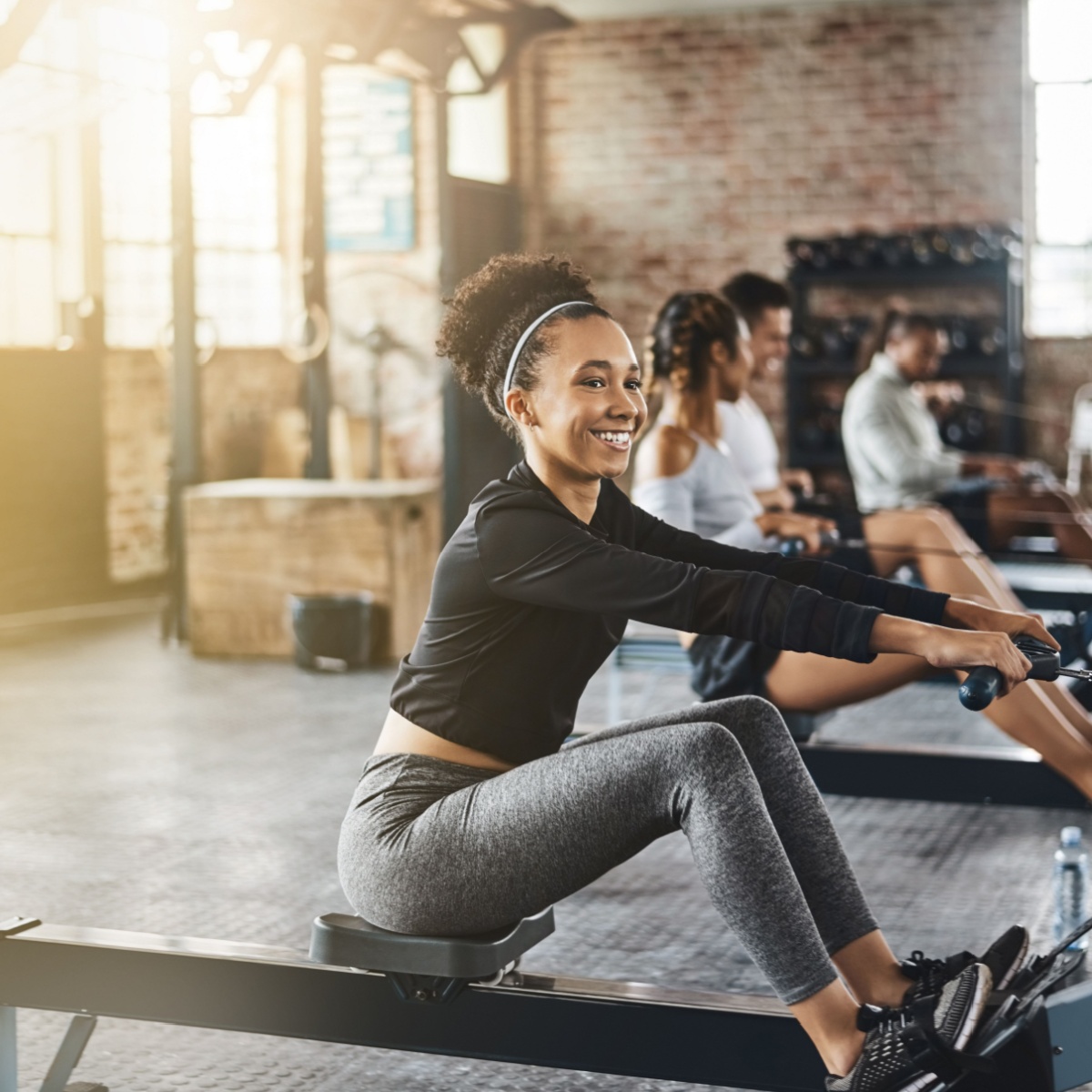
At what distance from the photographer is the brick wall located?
9.04 m

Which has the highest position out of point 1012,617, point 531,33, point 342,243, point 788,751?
point 531,33

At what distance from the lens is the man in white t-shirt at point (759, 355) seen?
167 inches

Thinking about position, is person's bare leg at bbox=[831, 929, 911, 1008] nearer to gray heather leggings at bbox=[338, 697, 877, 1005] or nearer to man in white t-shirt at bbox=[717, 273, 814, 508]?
gray heather leggings at bbox=[338, 697, 877, 1005]

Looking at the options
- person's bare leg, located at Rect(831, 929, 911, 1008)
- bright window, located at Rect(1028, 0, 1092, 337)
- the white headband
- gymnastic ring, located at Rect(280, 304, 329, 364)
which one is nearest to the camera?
person's bare leg, located at Rect(831, 929, 911, 1008)

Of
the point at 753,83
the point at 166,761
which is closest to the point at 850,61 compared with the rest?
the point at 753,83

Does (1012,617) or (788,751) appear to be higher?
(1012,617)

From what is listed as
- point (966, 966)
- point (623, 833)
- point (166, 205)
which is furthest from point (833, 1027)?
point (166, 205)

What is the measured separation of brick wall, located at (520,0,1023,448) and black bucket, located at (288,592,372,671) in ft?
13.3

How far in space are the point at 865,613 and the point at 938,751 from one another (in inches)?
67.9

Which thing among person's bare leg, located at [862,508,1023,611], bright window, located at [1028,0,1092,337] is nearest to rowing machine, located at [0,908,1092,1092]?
person's bare leg, located at [862,508,1023,611]

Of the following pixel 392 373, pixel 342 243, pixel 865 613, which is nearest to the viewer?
pixel 865 613

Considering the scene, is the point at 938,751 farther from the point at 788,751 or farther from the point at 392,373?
the point at 392,373

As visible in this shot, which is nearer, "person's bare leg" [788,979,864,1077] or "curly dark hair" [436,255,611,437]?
"person's bare leg" [788,979,864,1077]

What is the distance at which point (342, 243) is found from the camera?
9.57 m
